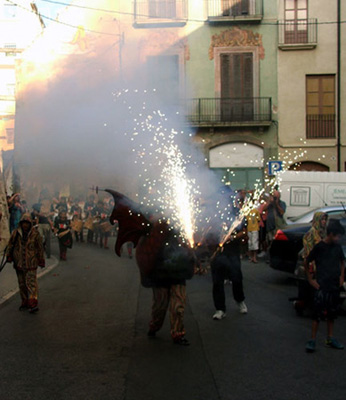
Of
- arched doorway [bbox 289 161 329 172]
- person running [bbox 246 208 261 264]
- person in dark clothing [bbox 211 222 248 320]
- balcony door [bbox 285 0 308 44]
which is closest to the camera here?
person in dark clothing [bbox 211 222 248 320]

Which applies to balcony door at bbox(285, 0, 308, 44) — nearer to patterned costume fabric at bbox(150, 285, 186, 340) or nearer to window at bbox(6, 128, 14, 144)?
window at bbox(6, 128, 14, 144)

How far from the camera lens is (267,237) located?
549 inches

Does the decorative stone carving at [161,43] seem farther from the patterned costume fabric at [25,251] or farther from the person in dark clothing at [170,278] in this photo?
the person in dark clothing at [170,278]

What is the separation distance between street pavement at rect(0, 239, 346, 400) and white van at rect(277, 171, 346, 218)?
6.61 meters

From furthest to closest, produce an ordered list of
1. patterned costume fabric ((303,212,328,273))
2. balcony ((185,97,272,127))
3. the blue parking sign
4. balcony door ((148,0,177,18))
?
balcony ((185,97,272,127)) → balcony door ((148,0,177,18)) → the blue parking sign → patterned costume fabric ((303,212,328,273))

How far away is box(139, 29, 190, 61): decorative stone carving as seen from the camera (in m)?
16.9

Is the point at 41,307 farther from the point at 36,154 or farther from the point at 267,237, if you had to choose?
the point at 267,237

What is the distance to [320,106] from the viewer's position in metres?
22.8

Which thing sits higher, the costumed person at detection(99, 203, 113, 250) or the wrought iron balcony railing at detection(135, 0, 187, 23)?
the wrought iron balcony railing at detection(135, 0, 187, 23)

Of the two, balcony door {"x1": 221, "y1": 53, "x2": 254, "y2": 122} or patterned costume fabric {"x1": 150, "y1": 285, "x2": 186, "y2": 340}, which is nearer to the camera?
patterned costume fabric {"x1": 150, "y1": 285, "x2": 186, "y2": 340}

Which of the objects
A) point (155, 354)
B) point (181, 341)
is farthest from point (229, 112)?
point (155, 354)

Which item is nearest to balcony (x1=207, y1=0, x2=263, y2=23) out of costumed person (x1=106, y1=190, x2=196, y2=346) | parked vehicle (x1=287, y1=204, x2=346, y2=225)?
parked vehicle (x1=287, y1=204, x2=346, y2=225)

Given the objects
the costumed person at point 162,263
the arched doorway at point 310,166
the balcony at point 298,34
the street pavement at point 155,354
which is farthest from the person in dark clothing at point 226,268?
the balcony at point 298,34

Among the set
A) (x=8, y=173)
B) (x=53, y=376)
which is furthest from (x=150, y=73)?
(x=53, y=376)
